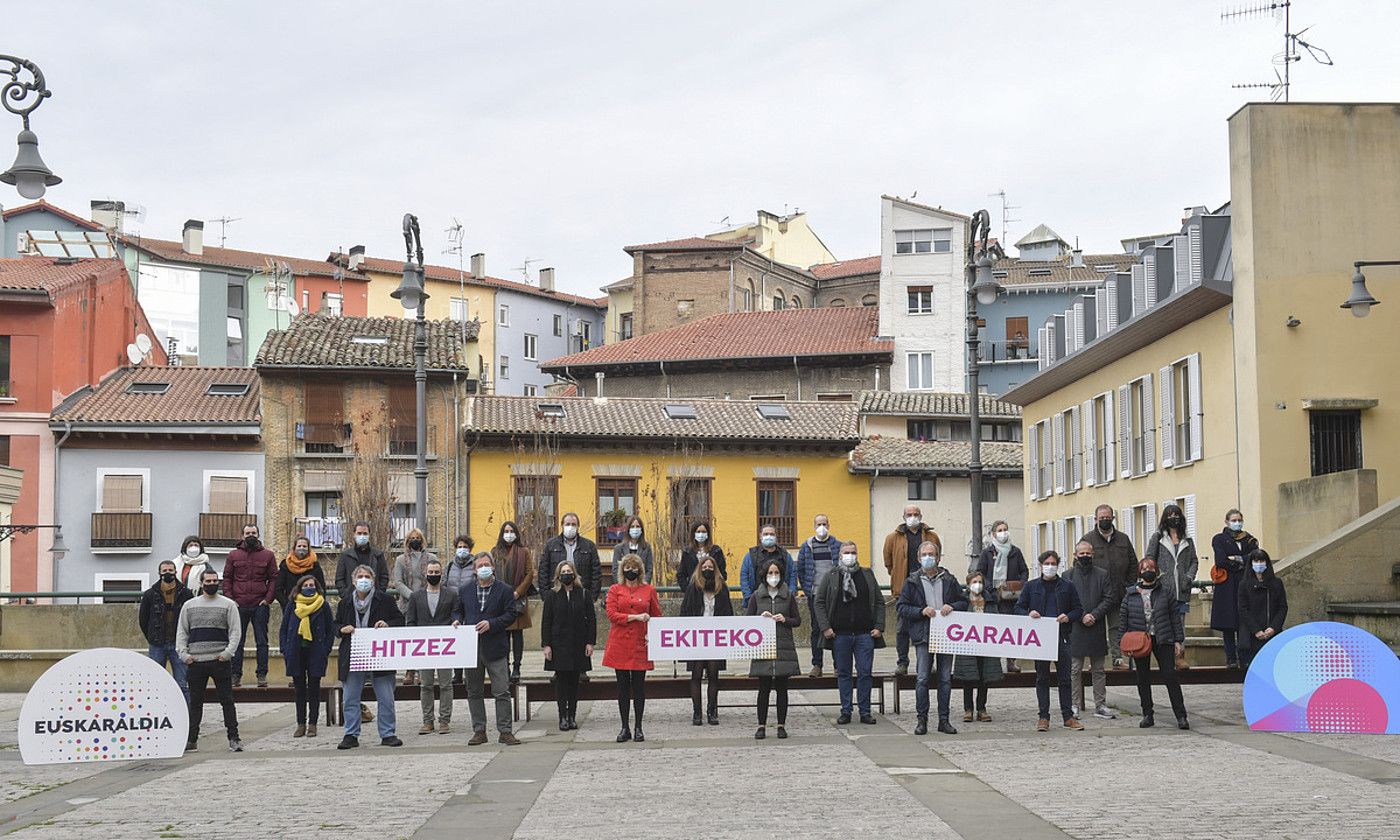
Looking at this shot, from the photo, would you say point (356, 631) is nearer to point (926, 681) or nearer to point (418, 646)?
point (418, 646)

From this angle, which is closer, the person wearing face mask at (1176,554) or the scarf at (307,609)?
the scarf at (307,609)

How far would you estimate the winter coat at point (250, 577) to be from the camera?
1855cm

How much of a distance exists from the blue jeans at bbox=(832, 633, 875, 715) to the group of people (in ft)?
0.07

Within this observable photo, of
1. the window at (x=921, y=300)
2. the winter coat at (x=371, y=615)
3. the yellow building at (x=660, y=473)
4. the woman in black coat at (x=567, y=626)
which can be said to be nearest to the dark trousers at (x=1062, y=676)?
the woman in black coat at (x=567, y=626)

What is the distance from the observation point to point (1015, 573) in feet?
61.0

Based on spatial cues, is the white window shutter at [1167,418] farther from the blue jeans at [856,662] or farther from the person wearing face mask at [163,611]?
the person wearing face mask at [163,611]

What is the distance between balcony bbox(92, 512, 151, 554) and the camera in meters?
50.9

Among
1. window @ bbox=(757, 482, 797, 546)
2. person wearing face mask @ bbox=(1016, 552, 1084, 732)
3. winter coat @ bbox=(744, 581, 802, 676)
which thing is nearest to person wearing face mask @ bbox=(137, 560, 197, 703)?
winter coat @ bbox=(744, 581, 802, 676)

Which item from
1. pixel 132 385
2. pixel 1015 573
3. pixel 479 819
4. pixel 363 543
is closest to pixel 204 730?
pixel 363 543

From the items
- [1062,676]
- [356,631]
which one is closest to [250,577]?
[356,631]

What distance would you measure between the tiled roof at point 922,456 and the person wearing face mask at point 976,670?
126 feet

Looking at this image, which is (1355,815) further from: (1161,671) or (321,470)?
(321,470)

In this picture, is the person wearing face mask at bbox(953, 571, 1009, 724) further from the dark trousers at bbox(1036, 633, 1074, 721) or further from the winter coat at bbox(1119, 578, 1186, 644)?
the winter coat at bbox(1119, 578, 1186, 644)

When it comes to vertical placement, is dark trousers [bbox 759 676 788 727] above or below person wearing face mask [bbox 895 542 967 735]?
below
